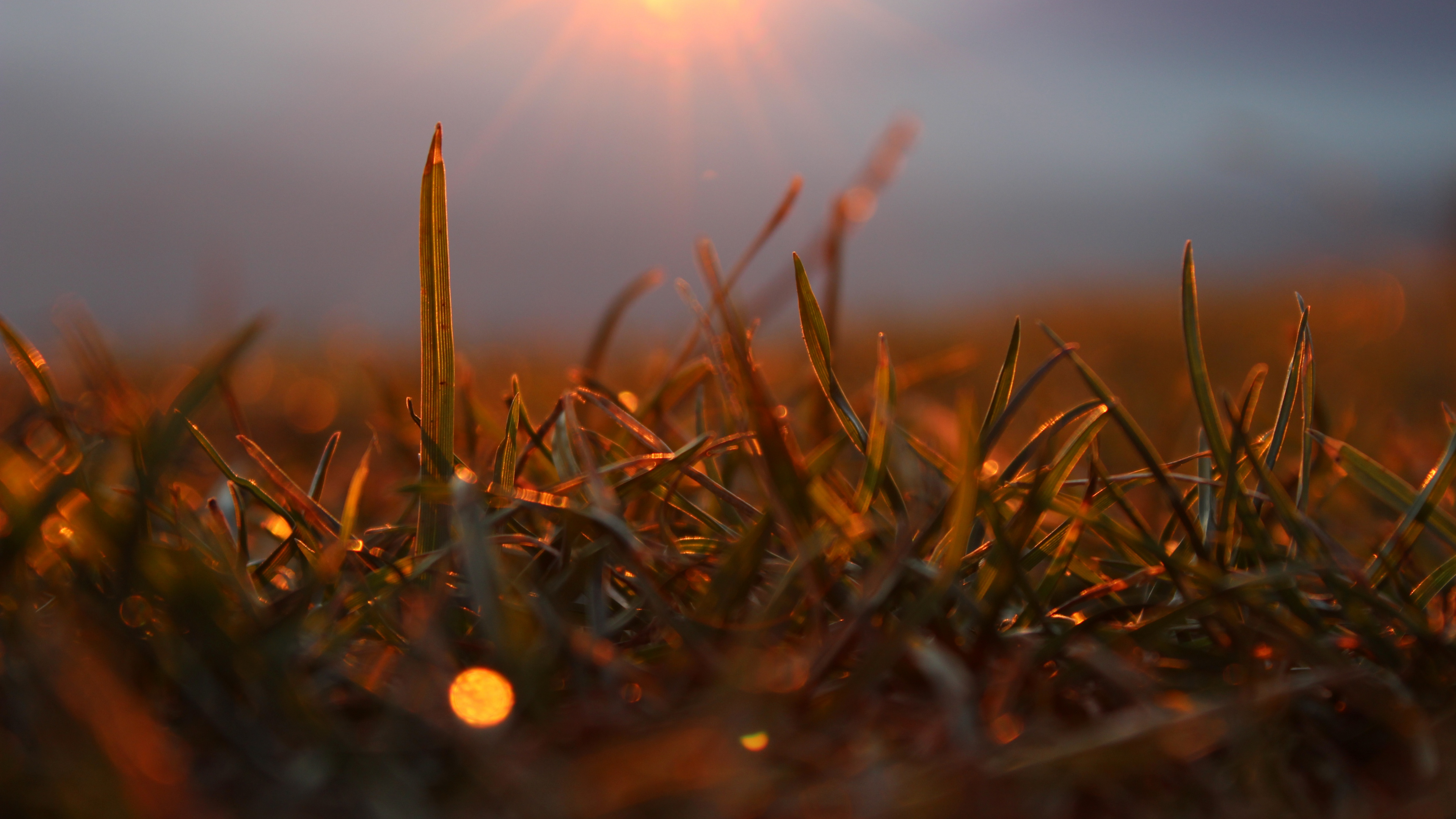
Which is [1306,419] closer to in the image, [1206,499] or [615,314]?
[1206,499]

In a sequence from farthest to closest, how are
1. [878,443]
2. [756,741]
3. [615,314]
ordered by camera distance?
[615,314] → [878,443] → [756,741]

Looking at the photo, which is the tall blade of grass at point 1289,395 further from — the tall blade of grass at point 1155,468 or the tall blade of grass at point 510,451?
the tall blade of grass at point 510,451

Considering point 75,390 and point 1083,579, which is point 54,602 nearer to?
point 1083,579

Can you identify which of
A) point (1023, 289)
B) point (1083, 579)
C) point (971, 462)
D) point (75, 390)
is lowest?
point (1023, 289)

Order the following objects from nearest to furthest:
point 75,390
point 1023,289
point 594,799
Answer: point 594,799
point 75,390
point 1023,289

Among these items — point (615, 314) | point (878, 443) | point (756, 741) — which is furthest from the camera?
point (615, 314)

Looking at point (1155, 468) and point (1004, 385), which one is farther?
point (1004, 385)

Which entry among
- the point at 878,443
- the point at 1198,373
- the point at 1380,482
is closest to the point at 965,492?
the point at 878,443

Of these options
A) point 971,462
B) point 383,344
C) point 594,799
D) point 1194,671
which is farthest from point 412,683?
point 383,344

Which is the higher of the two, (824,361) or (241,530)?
(824,361)
